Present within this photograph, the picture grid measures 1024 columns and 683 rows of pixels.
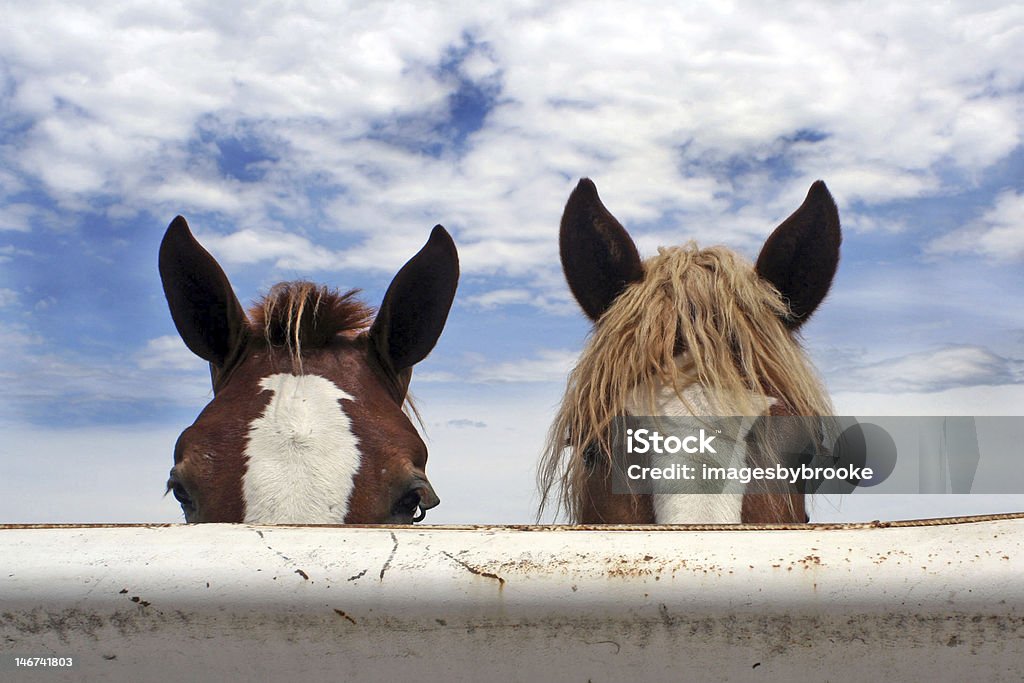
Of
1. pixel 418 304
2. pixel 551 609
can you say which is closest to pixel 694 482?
pixel 551 609

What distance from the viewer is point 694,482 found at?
2434mm

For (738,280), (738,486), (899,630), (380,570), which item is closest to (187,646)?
(380,570)

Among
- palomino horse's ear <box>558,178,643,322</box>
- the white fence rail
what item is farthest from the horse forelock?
the white fence rail

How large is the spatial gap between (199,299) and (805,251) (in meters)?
2.67

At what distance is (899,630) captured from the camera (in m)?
Result: 1.06

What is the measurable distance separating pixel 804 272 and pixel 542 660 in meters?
2.63

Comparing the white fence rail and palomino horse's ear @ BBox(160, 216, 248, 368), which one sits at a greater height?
palomino horse's ear @ BBox(160, 216, 248, 368)

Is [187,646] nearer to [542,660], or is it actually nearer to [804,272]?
[542,660]

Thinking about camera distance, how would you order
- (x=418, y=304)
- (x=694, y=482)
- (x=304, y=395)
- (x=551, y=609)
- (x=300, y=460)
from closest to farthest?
(x=551, y=609) → (x=694, y=482) → (x=300, y=460) → (x=304, y=395) → (x=418, y=304)

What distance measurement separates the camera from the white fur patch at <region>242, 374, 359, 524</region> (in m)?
2.71

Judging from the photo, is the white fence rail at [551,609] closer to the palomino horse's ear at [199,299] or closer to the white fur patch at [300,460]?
the white fur patch at [300,460]

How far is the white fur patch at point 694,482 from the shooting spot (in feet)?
7.69

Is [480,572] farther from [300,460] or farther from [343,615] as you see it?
[300,460]

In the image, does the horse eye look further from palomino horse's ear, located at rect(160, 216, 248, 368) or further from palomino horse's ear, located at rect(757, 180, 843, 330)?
palomino horse's ear, located at rect(757, 180, 843, 330)
